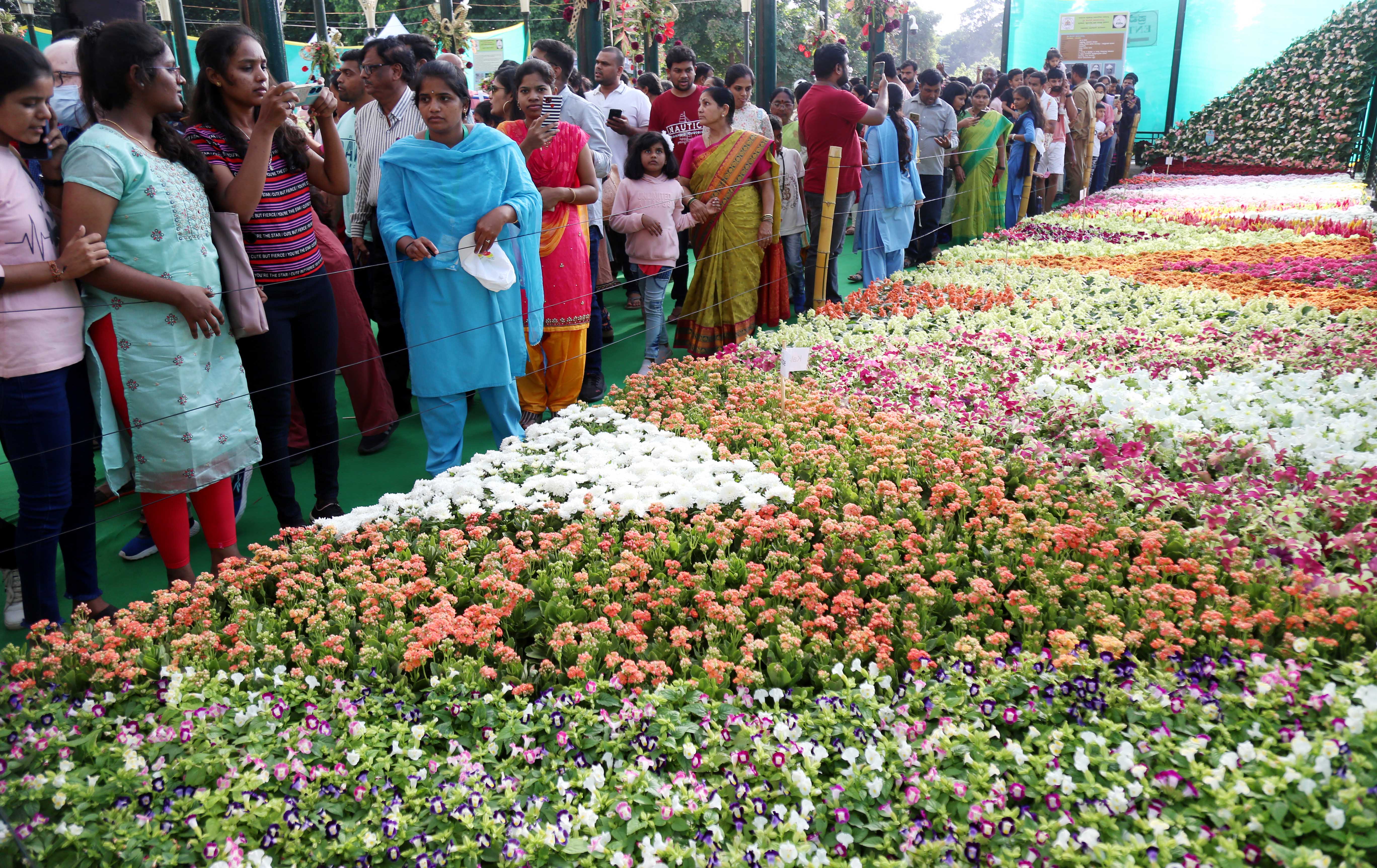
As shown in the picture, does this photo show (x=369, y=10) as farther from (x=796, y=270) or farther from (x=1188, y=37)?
(x=1188, y=37)

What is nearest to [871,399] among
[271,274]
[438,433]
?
[438,433]

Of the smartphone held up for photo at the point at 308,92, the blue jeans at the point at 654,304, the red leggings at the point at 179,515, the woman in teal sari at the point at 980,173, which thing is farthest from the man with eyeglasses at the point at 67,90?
the woman in teal sari at the point at 980,173

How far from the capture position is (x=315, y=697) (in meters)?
2.46

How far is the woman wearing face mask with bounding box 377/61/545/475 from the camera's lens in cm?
396

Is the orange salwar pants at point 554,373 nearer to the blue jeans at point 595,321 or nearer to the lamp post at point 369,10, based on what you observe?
the blue jeans at point 595,321

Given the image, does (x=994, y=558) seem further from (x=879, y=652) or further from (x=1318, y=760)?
(x=1318, y=760)

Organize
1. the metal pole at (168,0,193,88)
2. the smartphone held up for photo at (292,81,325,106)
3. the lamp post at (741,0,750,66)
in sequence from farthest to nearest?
the lamp post at (741,0,750,66) < the metal pole at (168,0,193,88) < the smartphone held up for photo at (292,81,325,106)

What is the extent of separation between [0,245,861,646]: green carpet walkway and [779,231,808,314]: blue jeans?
6.19 ft

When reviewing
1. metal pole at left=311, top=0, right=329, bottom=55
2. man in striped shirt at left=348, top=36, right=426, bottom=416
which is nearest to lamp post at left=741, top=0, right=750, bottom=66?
metal pole at left=311, top=0, right=329, bottom=55

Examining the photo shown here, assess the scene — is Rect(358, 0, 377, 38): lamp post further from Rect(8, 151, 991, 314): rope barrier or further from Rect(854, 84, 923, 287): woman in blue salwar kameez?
Rect(8, 151, 991, 314): rope barrier

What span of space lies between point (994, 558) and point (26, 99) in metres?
3.15

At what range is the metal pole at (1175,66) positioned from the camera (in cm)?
2011

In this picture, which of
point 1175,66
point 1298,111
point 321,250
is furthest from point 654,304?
point 1175,66

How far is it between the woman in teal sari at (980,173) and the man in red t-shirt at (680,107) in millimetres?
3911
